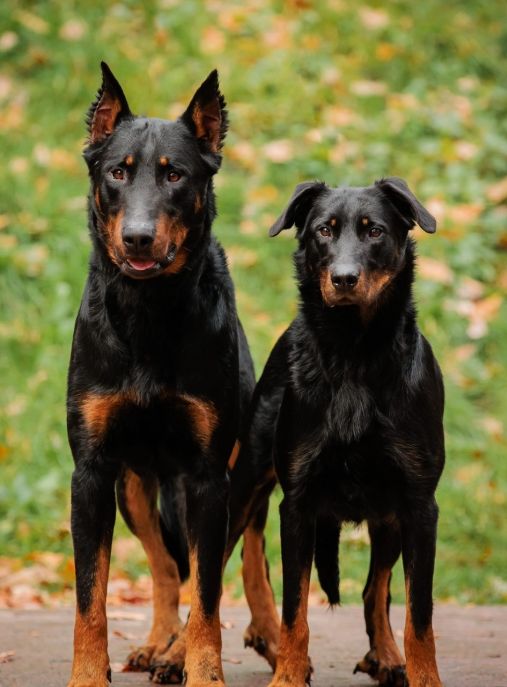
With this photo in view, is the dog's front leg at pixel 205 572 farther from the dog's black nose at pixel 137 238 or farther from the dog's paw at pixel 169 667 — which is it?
the dog's black nose at pixel 137 238

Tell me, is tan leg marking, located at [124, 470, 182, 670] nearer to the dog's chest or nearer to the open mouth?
the dog's chest

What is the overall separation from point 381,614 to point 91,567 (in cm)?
125

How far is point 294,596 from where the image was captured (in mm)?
4465

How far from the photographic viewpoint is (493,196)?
10.5 m

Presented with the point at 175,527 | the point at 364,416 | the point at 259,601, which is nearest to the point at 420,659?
the point at 364,416

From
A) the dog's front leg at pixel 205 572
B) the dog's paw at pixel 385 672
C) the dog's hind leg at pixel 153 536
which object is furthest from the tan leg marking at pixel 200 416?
the dog's paw at pixel 385 672

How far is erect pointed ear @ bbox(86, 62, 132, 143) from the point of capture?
15.6 feet

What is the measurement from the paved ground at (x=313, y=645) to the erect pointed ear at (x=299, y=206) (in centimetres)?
188

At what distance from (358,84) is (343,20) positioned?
39.2 inches

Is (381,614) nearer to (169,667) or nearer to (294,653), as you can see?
(294,653)

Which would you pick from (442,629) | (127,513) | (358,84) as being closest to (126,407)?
(127,513)

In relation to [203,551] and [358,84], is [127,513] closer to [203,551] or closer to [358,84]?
[203,551]

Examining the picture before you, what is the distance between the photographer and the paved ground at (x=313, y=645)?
486 cm

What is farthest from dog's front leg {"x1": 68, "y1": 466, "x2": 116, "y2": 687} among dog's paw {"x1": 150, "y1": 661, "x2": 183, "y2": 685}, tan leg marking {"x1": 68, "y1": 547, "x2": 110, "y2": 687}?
dog's paw {"x1": 150, "y1": 661, "x2": 183, "y2": 685}
